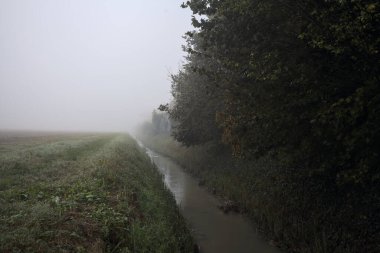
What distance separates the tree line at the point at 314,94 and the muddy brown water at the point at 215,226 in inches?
92.5

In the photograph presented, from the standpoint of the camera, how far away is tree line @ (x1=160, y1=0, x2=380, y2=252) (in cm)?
848

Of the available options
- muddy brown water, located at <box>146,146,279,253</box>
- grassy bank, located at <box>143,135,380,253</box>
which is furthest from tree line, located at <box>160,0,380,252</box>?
muddy brown water, located at <box>146,146,279,253</box>

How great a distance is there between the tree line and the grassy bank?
7cm

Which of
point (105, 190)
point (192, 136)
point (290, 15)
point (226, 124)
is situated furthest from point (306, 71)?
point (192, 136)

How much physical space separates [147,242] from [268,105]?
561cm

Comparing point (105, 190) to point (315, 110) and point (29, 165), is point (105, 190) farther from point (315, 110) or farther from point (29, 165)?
point (315, 110)

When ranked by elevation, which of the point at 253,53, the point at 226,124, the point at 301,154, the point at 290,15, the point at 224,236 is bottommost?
the point at 224,236

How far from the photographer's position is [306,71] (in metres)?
9.66

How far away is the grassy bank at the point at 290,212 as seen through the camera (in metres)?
10.9

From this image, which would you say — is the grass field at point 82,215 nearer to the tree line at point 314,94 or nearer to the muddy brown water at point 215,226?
the muddy brown water at point 215,226

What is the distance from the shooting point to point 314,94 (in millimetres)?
9484

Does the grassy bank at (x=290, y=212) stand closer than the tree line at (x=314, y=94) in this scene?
No

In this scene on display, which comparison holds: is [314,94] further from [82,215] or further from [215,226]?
[215,226]

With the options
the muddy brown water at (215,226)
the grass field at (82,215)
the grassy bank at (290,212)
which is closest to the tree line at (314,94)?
the grassy bank at (290,212)
